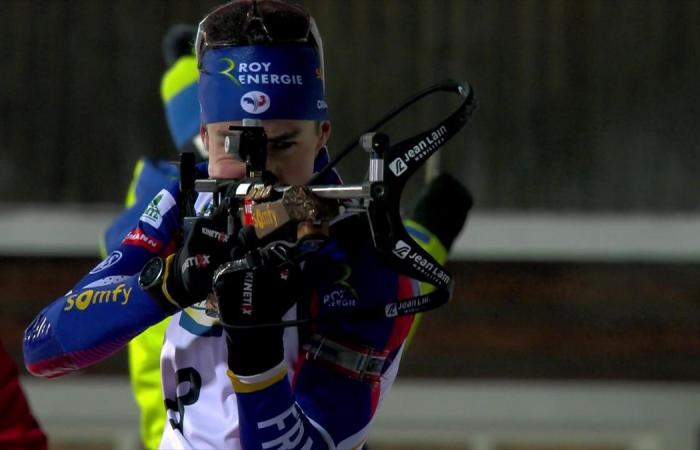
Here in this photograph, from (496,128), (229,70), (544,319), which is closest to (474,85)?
(496,128)

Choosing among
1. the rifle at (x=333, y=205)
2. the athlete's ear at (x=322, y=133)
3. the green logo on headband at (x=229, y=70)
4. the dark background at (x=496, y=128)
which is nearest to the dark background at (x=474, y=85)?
the dark background at (x=496, y=128)

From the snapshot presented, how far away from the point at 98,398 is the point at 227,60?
2794 millimetres

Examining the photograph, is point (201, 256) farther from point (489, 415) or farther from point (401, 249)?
point (489, 415)

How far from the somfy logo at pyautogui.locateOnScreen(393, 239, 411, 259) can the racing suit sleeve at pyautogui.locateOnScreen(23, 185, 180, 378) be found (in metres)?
0.32

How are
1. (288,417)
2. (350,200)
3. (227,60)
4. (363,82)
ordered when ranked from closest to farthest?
1. (350,200)
2. (288,417)
3. (227,60)
4. (363,82)

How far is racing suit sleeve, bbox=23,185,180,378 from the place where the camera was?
184cm

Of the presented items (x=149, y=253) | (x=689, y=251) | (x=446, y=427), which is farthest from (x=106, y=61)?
(x=149, y=253)

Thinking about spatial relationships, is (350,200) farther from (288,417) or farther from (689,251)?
(689,251)

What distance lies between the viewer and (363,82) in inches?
176

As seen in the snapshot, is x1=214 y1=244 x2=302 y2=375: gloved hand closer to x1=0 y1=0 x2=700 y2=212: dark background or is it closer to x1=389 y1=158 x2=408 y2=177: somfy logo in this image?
x1=389 y1=158 x2=408 y2=177: somfy logo

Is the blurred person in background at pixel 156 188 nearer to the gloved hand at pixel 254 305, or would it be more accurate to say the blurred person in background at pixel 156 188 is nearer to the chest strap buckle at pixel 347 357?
the chest strap buckle at pixel 347 357

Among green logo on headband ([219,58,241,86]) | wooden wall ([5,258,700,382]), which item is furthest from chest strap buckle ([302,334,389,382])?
wooden wall ([5,258,700,382])

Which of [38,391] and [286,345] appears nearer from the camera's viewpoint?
[286,345]

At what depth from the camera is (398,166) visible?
1714 mm
